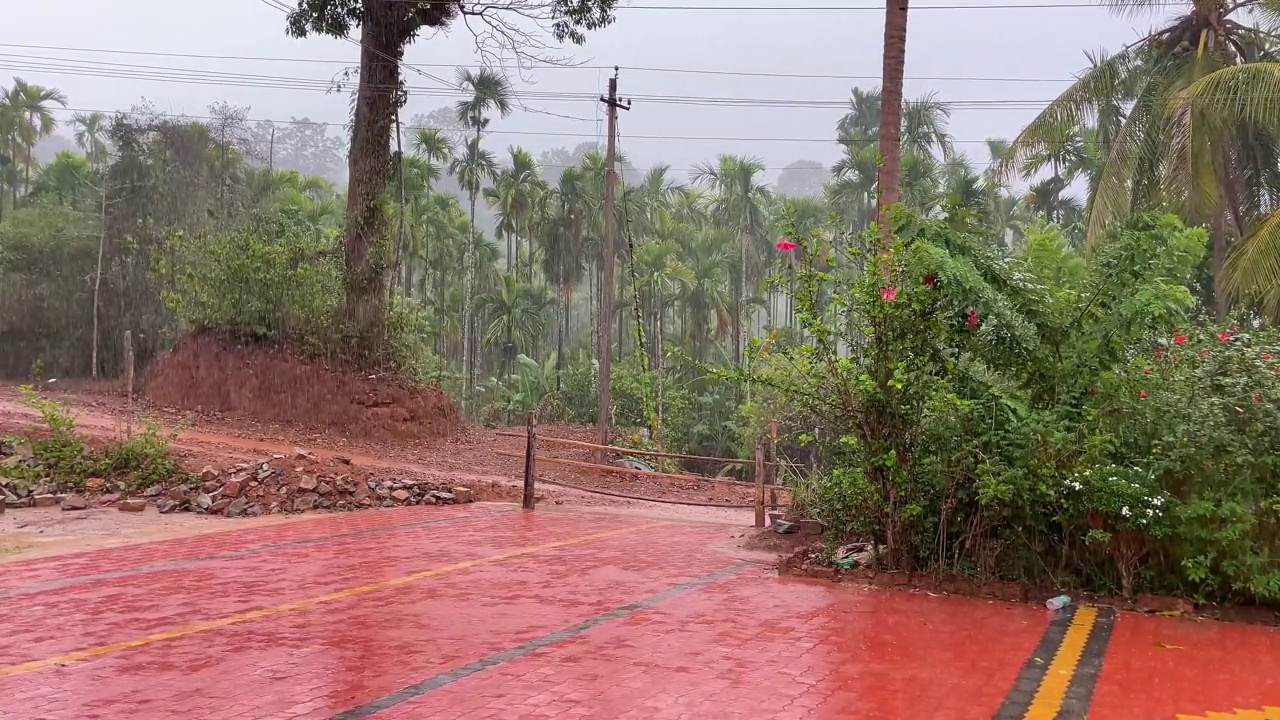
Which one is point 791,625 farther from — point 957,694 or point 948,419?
point 948,419

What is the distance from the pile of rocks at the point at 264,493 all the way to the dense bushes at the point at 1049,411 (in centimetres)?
719

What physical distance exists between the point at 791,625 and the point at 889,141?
6.23 meters

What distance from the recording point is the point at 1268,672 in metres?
5.43

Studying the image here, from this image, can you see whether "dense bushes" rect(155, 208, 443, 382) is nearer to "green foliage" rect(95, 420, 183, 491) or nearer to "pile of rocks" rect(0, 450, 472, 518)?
"pile of rocks" rect(0, 450, 472, 518)

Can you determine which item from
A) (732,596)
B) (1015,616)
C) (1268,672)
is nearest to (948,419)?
(1015,616)

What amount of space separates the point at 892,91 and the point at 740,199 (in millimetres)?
33551

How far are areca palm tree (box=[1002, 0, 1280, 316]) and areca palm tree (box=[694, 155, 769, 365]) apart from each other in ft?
78.7

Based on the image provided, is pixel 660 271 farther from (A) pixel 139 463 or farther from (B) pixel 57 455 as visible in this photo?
(B) pixel 57 455

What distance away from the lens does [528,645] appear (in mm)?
5703

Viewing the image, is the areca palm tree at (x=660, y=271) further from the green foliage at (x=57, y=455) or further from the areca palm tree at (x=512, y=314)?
the green foliage at (x=57, y=455)

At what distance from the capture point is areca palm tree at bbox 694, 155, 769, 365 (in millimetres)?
43562

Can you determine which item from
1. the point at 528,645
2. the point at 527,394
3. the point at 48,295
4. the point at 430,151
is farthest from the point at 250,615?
the point at 430,151

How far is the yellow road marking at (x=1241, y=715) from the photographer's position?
4633mm

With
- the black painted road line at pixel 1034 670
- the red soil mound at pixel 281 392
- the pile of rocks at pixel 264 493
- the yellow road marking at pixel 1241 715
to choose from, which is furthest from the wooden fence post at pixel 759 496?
the red soil mound at pixel 281 392
